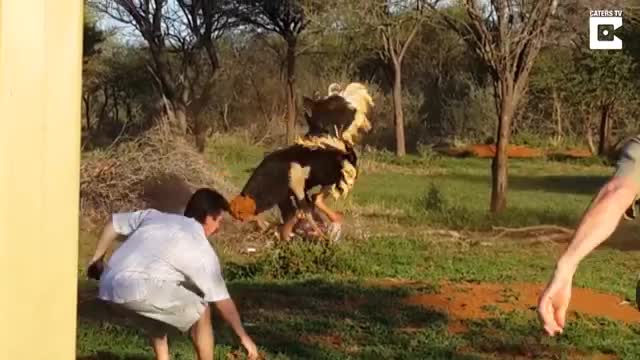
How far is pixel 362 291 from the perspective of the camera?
3025mm

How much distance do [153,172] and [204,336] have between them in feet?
1.66

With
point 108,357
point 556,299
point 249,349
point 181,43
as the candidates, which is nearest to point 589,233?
point 556,299

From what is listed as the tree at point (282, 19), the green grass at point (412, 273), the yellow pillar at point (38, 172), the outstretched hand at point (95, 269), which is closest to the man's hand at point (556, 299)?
the green grass at point (412, 273)

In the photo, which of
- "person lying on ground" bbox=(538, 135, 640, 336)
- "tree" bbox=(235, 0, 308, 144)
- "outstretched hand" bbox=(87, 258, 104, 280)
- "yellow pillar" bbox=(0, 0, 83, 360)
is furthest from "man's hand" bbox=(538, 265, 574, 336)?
"outstretched hand" bbox=(87, 258, 104, 280)

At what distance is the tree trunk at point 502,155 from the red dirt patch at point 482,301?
25 centimetres

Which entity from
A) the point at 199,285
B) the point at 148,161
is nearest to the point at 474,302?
the point at 199,285

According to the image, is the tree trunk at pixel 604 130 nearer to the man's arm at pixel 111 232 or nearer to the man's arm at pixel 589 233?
the man's arm at pixel 589 233

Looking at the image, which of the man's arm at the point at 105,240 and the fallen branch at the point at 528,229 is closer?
the man's arm at the point at 105,240

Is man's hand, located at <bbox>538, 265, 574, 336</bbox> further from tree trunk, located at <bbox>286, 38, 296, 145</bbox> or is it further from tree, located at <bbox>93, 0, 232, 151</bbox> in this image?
tree, located at <bbox>93, 0, 232, 151</bbox>

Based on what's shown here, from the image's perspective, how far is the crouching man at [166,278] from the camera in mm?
2869

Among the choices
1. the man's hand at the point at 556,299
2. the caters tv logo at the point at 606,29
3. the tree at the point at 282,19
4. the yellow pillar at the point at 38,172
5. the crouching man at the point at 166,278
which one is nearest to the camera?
the yellow pillar at the point at 38,172

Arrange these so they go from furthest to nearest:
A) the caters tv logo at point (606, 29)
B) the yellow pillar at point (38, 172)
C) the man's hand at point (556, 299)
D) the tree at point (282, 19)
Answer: the tree at point (282, 19)
the caters tv logo at point (606, 29)
the man's hand at point (556, 299)
the yellow pillar at point (38, 172)

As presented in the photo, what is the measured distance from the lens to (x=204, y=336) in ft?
9.61

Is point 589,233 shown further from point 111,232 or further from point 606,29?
point 111,232
